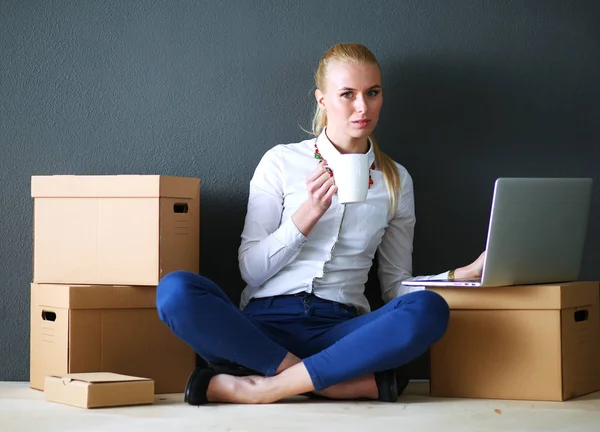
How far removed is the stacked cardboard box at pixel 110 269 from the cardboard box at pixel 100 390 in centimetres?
12

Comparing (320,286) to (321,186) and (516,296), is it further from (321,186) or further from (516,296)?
(516,296)

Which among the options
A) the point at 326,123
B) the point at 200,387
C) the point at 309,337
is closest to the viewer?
the point at 200,387

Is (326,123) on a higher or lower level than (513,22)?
lower

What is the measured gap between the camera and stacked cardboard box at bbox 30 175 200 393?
219 cm

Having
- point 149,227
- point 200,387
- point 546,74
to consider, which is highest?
point 546,74

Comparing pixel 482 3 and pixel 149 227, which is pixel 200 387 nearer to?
pixel 149 227

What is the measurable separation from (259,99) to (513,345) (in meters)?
1.05

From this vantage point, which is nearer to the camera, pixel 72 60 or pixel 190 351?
pixel 190 351

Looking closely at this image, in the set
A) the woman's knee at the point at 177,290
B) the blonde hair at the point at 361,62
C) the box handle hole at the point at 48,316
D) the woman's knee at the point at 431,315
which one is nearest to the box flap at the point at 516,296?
the woman's knee at the point at 431,315

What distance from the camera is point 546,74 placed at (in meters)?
2.52

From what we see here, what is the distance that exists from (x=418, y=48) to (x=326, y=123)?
14.5 inches

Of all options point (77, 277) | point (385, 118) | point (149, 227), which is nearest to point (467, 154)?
point (385, 118)

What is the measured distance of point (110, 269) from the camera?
2238 mm

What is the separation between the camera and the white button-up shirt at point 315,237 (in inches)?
88.7
